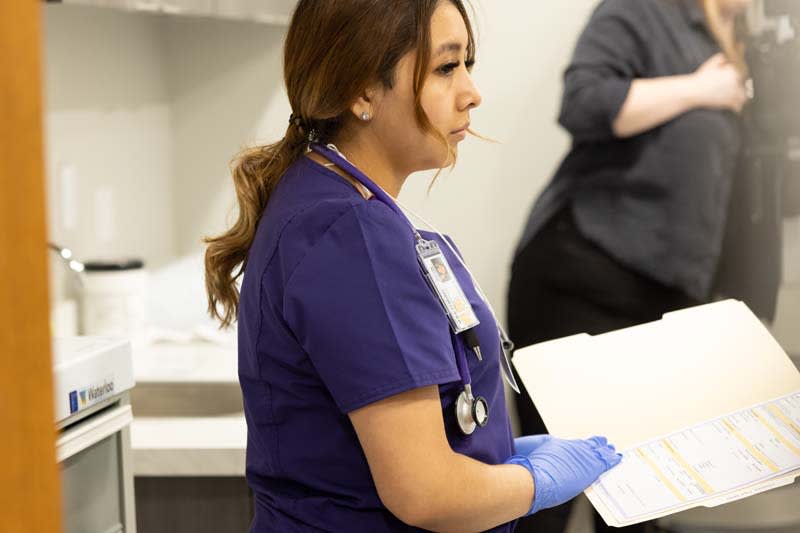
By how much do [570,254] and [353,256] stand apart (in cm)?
144

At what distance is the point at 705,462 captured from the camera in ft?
3.87

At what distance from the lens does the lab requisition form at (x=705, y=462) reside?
1.14 meters

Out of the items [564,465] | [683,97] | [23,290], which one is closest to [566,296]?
[683,97]

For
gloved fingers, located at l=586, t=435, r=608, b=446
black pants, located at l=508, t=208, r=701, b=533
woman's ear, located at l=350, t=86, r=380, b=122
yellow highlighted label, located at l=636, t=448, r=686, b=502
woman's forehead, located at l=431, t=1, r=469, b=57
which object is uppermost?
woman's forehead, located at l=431, t=1, r=469, b=57

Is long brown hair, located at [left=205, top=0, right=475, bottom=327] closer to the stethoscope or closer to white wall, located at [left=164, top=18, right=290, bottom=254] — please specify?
the stethoscope

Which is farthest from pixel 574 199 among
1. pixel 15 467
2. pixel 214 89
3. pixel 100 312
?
pixel 15 467

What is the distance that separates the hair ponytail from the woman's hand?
4.50ft

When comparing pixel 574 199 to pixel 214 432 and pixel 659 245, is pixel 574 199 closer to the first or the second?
pixel 659 245

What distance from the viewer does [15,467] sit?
1.57 ft

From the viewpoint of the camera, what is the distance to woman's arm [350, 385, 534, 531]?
0.95m

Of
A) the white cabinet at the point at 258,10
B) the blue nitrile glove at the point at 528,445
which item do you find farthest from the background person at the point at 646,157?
the blue nitrile glove at the point at 528,445

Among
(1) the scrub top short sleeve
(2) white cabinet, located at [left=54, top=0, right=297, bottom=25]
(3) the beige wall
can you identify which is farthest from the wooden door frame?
(3) the beige wall

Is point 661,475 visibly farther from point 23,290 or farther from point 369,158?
point 23,290

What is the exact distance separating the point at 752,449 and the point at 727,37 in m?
1.33
